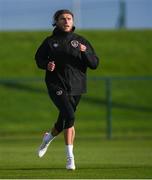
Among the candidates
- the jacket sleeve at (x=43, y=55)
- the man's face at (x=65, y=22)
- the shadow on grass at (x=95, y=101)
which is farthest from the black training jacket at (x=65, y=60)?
the shadow on grass at (x=95, y=101)

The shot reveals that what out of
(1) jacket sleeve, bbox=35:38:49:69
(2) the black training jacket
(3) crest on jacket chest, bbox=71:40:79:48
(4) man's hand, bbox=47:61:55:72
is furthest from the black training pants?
(3) crest on jacket chest, bbox=71:40:79:48

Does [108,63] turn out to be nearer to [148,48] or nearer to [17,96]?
[148,48]

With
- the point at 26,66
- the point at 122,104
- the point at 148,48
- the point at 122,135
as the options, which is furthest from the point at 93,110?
the point at 148,48

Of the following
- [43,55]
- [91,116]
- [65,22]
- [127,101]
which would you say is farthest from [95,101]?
[65,22]

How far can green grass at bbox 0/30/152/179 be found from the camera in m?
14.0

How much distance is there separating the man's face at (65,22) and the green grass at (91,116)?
2.00m

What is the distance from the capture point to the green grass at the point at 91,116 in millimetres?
13996

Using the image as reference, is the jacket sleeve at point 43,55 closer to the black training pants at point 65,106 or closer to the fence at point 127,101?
the black training pants at point 65,106

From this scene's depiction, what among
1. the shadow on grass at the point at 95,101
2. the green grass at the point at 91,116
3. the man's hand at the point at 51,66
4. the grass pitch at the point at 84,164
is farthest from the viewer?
the shadow on grass at the point at 95,101

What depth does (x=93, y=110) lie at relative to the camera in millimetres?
31797

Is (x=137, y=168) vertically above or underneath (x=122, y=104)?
above

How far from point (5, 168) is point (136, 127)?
52.7 feet

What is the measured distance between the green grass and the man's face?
6.55 feet

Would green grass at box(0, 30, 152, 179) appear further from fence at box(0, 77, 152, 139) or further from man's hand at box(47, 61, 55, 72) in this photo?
man's hand at box(47, 61, 55, 72)
